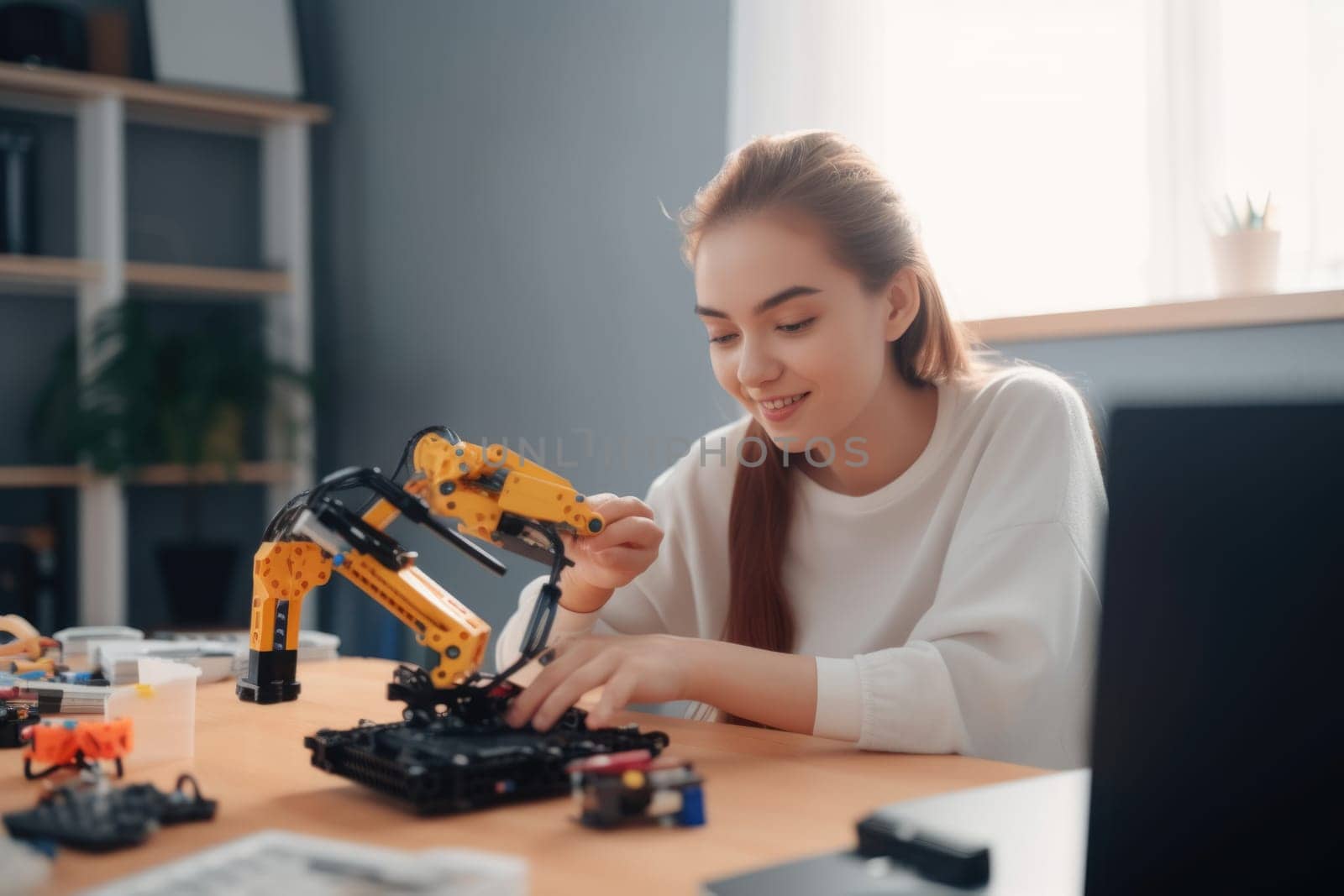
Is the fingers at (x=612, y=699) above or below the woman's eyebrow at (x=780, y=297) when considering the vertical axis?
below

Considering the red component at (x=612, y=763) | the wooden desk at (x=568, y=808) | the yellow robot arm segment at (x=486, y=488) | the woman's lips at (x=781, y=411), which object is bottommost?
the wooden desk at (x=568, y=808)

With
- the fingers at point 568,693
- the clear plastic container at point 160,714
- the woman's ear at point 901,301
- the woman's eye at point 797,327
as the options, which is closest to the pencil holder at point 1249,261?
the woman's ear at point 901,301

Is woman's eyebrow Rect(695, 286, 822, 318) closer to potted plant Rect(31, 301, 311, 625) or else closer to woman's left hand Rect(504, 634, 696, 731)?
woman's left hand Rect(504, 634, 696, 731)

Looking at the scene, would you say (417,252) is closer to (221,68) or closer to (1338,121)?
(221,68)

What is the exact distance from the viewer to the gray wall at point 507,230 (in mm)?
2570

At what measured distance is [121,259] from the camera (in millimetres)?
3094

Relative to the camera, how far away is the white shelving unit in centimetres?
304

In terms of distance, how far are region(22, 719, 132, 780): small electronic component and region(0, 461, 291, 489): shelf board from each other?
2.35 m

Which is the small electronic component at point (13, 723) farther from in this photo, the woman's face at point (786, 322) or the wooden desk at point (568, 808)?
Result: the woman's face at point (786, 322)

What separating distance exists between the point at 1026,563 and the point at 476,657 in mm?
529

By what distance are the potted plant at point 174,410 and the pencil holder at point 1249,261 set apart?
2328mm

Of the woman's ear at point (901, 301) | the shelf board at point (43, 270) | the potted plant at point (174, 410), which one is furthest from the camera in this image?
the potted plant at point (174, 410)

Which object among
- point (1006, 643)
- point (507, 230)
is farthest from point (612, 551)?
point (507, 230)

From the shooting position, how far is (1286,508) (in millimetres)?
468
